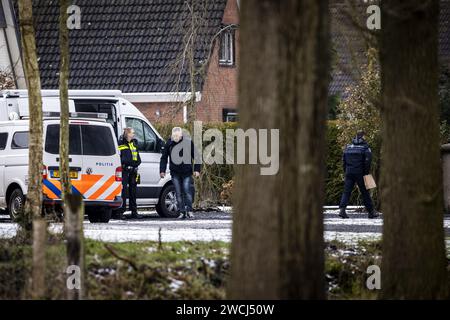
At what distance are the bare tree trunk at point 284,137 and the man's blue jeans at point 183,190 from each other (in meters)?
16.3

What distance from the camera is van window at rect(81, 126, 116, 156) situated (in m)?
23.9

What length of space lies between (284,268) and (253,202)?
1.72 feet

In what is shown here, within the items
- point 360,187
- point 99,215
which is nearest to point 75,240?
point 99,215

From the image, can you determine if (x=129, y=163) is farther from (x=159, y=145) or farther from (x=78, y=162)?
(x=78, y=162)

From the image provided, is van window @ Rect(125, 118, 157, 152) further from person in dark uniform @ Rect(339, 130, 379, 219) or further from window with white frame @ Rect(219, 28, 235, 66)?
window with white frame @ Rect(219, 28, 235, 66)

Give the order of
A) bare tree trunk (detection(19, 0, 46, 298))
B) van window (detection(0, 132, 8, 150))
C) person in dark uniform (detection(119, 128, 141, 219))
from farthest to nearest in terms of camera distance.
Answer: person in dark uniform (detection(119, 128, 141, 219))
van window (detection(0, 132, 8, 150))
bare tree trunk (detection(19, 0, 46, 298))

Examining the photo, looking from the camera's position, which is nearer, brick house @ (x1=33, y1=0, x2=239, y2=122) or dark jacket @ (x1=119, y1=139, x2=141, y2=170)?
dark jacket @ (x1=119, y1=139, x2=141, y2=170)

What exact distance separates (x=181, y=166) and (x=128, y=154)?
1.09 m

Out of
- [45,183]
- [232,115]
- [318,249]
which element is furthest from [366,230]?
[232,115]

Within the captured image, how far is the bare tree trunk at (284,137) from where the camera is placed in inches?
361

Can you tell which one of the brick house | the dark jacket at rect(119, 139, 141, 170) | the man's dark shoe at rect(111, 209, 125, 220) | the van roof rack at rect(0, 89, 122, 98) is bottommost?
the man's dark shoe at rect(111, 209, 125, 220)

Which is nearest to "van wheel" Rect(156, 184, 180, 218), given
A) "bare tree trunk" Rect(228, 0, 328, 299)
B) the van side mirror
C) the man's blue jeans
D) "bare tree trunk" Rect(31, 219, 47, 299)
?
the van side mirror

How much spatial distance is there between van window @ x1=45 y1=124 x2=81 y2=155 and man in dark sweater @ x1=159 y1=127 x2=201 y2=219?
2.32 metres
